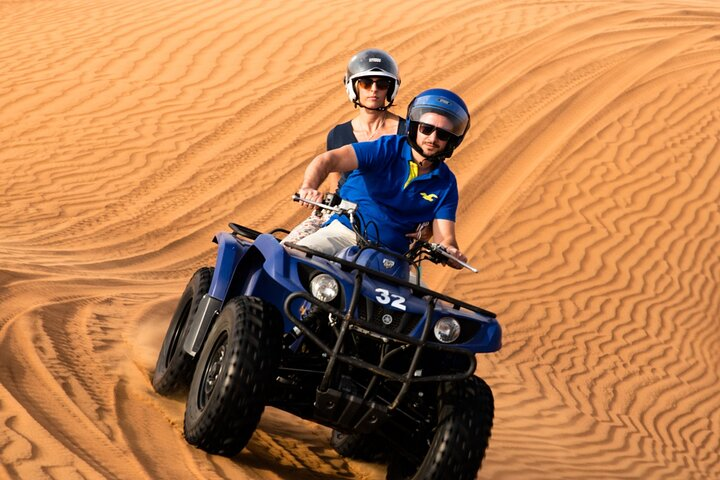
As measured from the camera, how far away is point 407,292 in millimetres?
4949

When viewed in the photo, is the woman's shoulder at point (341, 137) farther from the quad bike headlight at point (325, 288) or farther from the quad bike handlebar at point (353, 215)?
the quad bike headlight at point (325, 288)

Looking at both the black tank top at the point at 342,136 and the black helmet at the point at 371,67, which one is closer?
the black helmet at the point at 371,67

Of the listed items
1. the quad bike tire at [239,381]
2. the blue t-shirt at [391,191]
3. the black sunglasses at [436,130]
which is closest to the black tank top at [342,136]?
the blue t-shirt at [391,191]

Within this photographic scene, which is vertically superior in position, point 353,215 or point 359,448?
point 353,215

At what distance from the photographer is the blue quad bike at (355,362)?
4.66m

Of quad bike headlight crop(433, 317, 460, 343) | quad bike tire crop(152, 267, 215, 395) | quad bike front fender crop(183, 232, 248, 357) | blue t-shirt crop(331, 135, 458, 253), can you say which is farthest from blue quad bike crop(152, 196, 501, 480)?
quad bike tire crop(152, 267, 215, 395)

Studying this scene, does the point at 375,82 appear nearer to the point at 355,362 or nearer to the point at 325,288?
the point at 325,288

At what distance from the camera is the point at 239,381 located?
4.63 metres

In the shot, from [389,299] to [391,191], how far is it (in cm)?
112

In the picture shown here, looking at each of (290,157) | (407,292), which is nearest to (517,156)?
(290,157)

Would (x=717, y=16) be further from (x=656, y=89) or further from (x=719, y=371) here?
(x=719, y=371)

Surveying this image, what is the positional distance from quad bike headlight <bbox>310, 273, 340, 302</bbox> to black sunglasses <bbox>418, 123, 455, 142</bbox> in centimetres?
121

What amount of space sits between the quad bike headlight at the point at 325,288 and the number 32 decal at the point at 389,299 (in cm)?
18

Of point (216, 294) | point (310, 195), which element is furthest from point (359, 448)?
point (310, 195)
